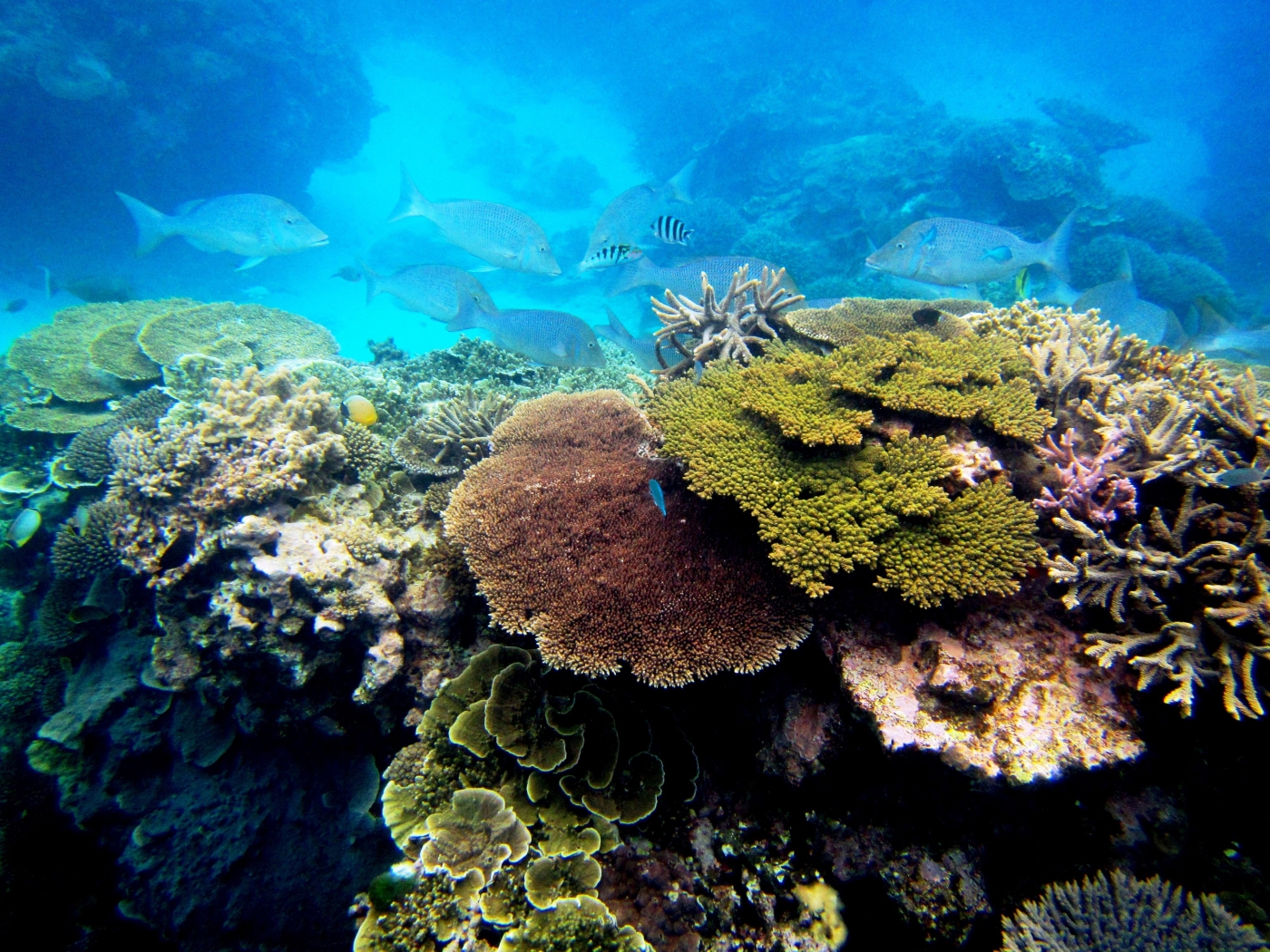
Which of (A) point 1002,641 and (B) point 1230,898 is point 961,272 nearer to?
(A) point 1002,641

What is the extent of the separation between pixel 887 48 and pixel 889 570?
50.1 metres

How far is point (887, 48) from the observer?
3647 centimetres

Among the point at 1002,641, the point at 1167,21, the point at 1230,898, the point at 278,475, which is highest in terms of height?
the point at 1167,21

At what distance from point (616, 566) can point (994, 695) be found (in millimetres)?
1863

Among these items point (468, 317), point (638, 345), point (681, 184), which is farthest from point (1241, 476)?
point (681, 184)

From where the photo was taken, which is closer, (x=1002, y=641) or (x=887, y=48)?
(x=1002, y=641)

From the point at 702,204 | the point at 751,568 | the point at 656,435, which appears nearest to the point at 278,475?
the point at 656,435

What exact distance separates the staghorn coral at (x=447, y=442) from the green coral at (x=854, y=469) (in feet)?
6.17

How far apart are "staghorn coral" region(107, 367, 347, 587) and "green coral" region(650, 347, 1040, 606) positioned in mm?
2821

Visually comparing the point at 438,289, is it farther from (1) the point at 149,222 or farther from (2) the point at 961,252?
(2) the point at 961,252

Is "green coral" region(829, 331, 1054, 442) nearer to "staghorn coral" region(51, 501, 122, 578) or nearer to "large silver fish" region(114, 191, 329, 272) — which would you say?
"staghorn coral" region(51, 501, 122, 578)

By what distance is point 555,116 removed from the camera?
3969 centimetres

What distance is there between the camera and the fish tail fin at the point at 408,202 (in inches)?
274

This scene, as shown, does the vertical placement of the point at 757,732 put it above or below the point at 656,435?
below
